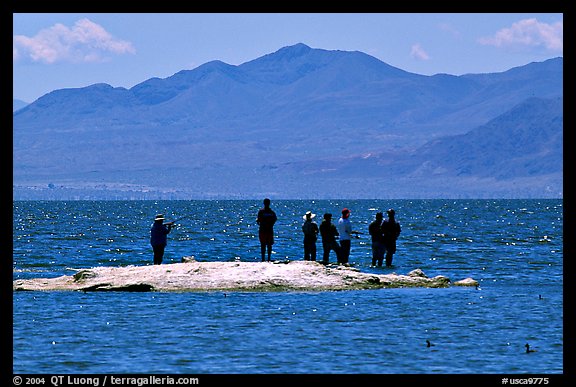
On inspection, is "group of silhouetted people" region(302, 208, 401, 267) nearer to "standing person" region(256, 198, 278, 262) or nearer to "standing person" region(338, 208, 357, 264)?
"standing person" region(338, 208, 357, 264)

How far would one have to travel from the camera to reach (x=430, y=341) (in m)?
21.9

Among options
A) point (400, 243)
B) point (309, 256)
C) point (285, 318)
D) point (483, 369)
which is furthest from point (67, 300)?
point (400, 243)

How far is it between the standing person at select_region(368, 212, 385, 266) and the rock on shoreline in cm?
265

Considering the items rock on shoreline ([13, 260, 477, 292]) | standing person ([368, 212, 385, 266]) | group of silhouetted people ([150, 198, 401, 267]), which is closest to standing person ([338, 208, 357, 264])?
group of silhouetted people ([150, 198, 401, 267])

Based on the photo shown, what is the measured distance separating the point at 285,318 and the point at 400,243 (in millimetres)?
37730

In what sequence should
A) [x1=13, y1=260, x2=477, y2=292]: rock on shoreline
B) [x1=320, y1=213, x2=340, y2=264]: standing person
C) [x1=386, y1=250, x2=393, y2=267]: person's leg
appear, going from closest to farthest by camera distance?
[x1=13, y1=260, x2=477, y2=292]: rock on shoreline, [x1=320, y1=213, x2=340, y2=264]: standing person, [x1=386, y1=250, x2=393, y2=267]: person's leg

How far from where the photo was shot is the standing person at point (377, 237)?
3512 cm

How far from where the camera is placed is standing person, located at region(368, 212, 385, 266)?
115ft

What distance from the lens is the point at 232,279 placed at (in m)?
31.3

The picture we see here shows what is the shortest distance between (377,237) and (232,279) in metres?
6.64

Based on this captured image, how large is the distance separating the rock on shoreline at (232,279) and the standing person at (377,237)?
8.71ft

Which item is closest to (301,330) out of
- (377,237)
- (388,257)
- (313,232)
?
(313,232)
